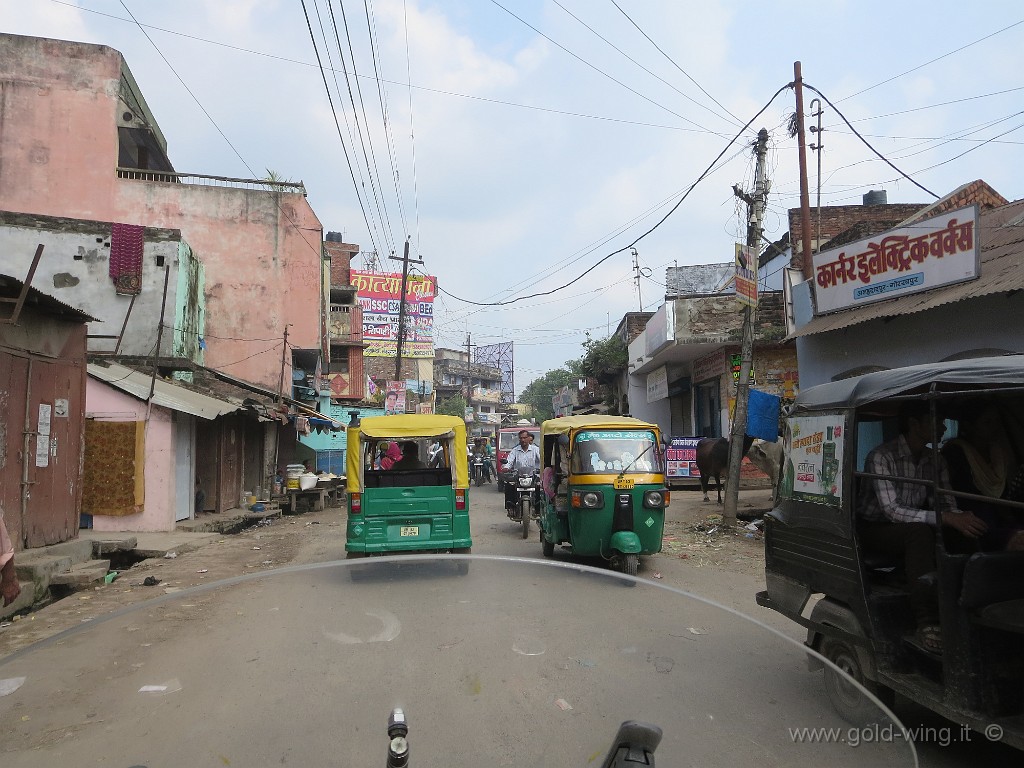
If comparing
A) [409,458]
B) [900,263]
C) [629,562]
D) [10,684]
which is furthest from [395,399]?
[10,684]

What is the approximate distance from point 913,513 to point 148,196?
26345 mm

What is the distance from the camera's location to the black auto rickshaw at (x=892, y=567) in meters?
3.42

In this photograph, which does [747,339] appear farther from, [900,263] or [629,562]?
[629,562]

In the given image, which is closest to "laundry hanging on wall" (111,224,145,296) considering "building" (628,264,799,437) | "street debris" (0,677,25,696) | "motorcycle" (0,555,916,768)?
"building" (628,264,799,437)

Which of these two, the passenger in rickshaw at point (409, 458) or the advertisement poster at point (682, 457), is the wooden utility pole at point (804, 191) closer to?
the advertisement poster at point (682, 457)

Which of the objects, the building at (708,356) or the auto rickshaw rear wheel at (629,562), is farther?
the building at (708,356)

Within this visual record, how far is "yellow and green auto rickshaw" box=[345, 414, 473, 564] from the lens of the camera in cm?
924

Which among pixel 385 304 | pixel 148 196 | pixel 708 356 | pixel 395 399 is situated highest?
pixel 385 304

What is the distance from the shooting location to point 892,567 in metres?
4.46

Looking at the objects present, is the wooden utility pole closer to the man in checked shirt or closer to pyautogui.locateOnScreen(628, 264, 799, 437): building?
pyautogui.locateOnScreen(628, 264, 799, 437): building

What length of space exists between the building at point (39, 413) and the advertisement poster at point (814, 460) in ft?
28.0

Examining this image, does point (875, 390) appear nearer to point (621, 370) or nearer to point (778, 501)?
point (778, 501)

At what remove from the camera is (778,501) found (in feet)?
17.5

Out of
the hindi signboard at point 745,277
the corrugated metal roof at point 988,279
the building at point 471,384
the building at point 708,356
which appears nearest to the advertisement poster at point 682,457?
the building at point 708,356
